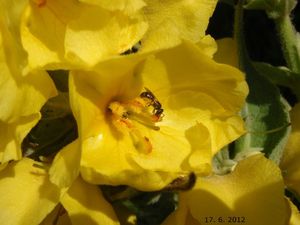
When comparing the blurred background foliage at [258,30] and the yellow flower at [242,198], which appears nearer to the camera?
the yellow flower at [242,198]

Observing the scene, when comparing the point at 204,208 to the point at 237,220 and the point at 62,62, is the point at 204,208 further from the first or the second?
the point at 62,62

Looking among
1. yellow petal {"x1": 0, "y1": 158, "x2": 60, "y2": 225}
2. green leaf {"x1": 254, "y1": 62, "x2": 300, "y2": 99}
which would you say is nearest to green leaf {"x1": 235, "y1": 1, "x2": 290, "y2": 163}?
green leaf {"x1": 254, "y1": 62, "x2": 300, "y2": 99}

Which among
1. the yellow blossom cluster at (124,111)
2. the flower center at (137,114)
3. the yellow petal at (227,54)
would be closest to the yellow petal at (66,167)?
the yellow blossom cluster at (124,111)

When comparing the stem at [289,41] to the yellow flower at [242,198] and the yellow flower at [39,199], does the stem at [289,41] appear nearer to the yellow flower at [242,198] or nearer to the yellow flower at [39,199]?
the yellow flower at [242,198]

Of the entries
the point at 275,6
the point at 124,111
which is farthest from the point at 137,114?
the point at 275,6

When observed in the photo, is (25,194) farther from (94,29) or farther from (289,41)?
(289,41)
